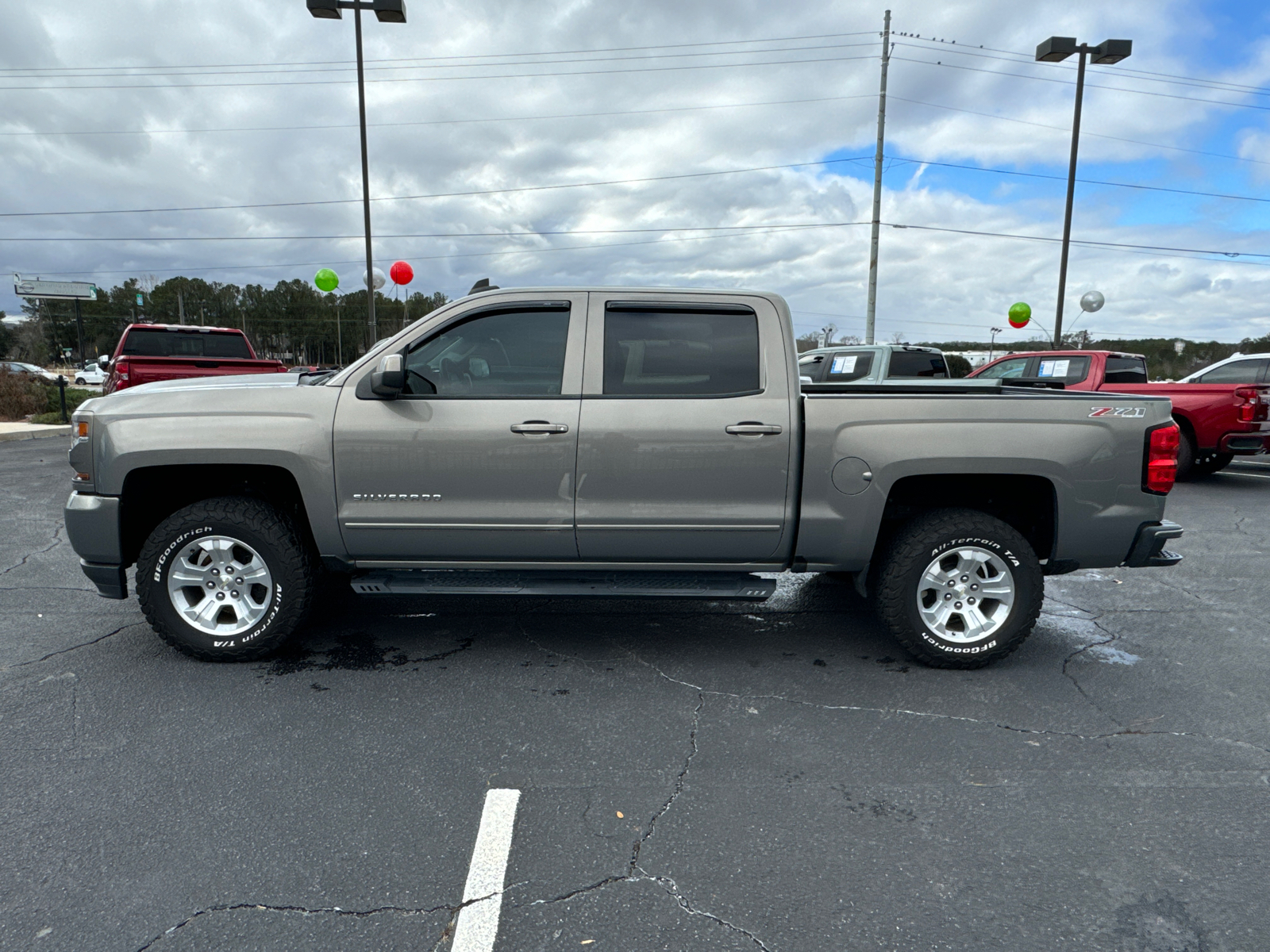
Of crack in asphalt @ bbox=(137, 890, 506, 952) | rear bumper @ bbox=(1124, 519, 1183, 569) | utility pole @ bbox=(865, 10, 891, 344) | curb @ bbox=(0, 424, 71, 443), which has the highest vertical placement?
utility pole @ bbox=(865, 10, 891, 344)

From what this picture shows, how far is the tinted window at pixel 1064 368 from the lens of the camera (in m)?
12.0

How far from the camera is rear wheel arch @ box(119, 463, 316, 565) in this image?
4.18 m

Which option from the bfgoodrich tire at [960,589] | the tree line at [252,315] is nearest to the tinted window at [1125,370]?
the bfgoodrich tire at [960,589]

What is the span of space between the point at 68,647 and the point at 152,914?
8.93 feet

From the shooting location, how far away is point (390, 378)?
3.86 m

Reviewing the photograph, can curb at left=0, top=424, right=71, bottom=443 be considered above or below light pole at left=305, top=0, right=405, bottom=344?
below

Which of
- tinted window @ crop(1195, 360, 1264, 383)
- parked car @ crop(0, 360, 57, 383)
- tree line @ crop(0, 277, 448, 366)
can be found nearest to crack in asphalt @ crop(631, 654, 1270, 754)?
tinted window @ crop(1195, 360, 1264, 383)

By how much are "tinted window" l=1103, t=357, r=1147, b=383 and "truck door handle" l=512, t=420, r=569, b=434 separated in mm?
10626

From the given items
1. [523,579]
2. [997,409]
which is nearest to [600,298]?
[523,579]

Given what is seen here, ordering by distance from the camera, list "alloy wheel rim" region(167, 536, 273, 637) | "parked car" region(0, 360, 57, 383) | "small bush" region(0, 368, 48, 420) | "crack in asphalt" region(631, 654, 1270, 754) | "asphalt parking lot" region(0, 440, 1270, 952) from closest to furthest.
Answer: "asphalt parking lot" region(0, 440, 1270, 952) < "crack in asphalt" region(631, 654, 1270, 754) < "alloy wheel rim" region(167, 536, 273, 637) < "small bush" region(0, 368, 48, 420) < "parked car" region(0, 360, 57, 383)

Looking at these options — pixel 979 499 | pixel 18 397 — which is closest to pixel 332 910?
pixel 979 499

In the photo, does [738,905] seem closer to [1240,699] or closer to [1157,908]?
[1157,908]

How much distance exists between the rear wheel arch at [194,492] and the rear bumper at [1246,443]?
10813mm

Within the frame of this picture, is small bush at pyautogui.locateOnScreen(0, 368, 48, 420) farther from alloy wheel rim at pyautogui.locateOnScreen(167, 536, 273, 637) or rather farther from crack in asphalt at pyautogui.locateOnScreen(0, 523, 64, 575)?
alloy wheel rim at pyautogui.locateOnScreen(167, 536, 273, 637)
